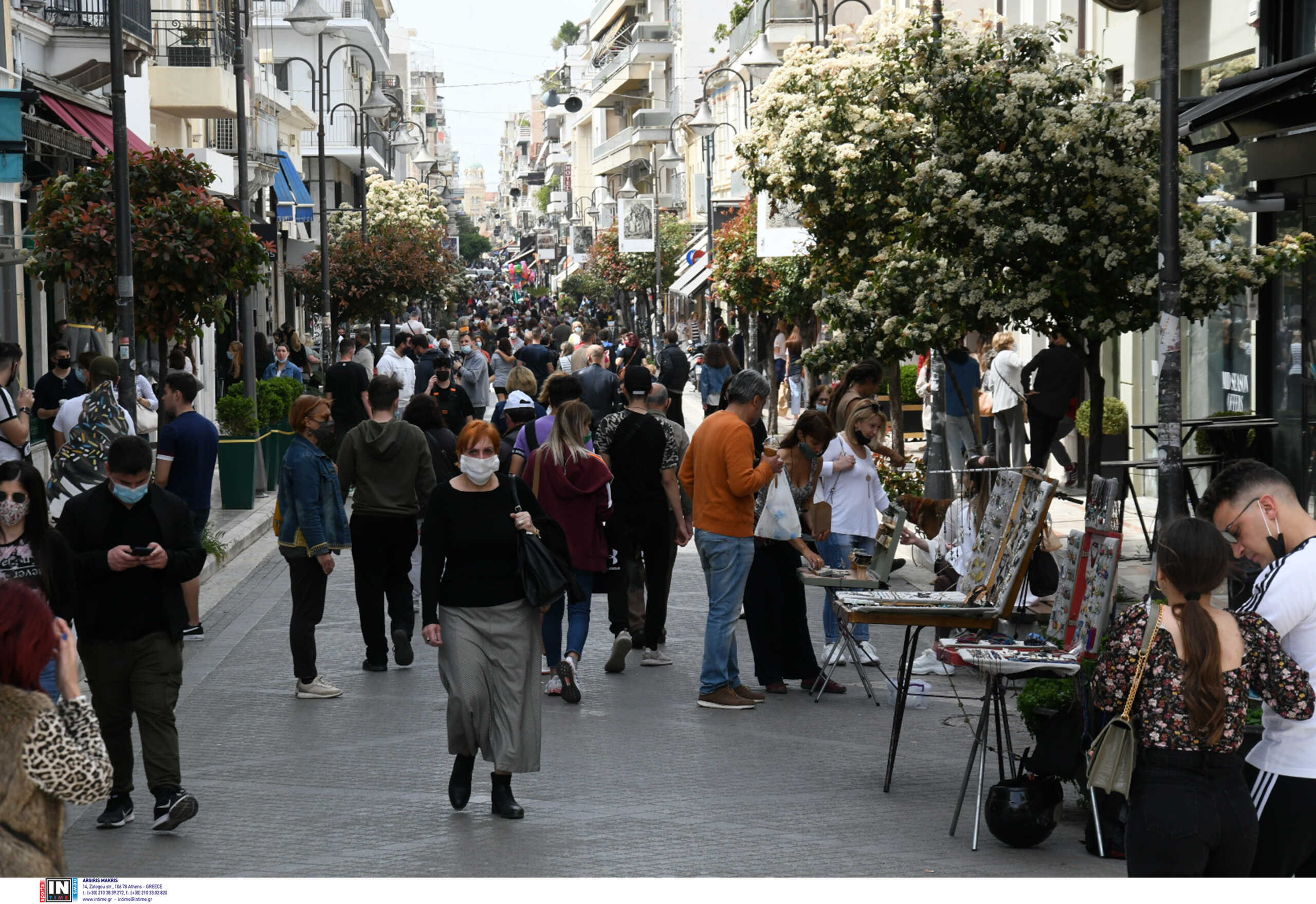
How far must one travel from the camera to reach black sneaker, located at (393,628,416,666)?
11.0 meters

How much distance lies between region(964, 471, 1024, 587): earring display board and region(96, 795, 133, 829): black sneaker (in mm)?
3824

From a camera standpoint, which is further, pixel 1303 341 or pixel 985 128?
pixel 1303 341

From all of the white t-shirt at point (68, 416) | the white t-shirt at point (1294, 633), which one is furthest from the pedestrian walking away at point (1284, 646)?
the white t-shirt at point (68, 416)

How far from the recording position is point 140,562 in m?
7.03

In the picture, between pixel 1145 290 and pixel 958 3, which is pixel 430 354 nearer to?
pixel 1145 290

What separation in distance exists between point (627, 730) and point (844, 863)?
102 inches

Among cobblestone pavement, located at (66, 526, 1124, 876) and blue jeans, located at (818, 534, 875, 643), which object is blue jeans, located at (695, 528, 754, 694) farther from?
blue jeans, located at (818, 534, 875, 643)

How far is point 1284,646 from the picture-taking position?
5.02 metres

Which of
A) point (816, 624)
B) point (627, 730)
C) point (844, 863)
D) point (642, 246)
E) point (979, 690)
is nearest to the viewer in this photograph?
point (844, 863)

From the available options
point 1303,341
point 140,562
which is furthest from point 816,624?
point 140,562

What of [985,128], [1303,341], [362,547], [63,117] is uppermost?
[63,117]

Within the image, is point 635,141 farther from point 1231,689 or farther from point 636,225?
point 1231,689

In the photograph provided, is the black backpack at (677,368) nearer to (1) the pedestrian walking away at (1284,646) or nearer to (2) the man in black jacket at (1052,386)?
(2) the man in black jacket at (1052,386)


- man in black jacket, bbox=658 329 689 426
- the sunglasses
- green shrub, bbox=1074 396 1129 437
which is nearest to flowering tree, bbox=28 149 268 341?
man in black jacket, bbox=658 329 689 426
